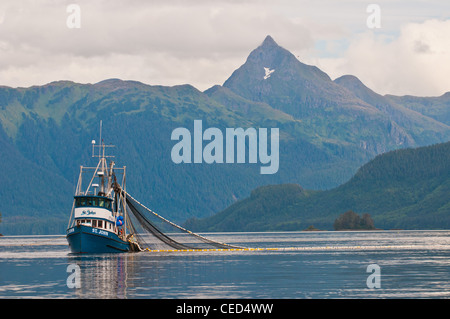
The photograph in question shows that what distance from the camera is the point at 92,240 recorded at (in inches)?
7205

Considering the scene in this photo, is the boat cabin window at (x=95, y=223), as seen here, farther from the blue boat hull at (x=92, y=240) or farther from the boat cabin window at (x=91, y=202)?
the boat cabin window at (x=91, y=202)

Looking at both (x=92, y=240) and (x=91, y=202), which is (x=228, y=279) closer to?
(x=92, y=240)

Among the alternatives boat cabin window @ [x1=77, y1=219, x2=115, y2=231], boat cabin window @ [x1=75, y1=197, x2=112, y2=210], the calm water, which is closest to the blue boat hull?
boat cabin window @ [x1=77, y1=219, x2=115, y2=231]

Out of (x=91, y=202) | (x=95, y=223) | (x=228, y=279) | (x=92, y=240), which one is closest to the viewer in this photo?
(x=228, y=279)

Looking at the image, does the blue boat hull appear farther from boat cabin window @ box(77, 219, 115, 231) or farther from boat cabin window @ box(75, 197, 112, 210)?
boat cabin window @ box(75, 197, 112, 210)

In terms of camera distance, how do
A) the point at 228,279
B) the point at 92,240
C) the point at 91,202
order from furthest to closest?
the point at 91,202, the point at 92,240, the point at 228,279

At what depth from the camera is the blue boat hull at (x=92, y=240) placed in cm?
18238

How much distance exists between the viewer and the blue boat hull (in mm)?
182375

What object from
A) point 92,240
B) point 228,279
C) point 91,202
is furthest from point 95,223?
point 228,279

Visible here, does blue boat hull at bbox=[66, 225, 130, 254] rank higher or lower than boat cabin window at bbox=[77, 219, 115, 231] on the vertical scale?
lower

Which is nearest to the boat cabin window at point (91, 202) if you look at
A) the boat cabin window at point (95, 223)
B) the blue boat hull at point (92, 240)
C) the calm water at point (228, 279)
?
the boat cabin window at point (95, 223)

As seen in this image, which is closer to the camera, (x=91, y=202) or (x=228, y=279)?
(x=228, y=279)
